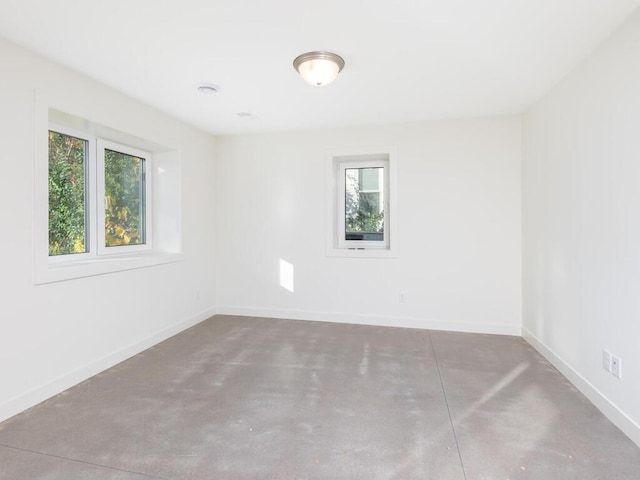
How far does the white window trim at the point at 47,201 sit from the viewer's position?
2264mm

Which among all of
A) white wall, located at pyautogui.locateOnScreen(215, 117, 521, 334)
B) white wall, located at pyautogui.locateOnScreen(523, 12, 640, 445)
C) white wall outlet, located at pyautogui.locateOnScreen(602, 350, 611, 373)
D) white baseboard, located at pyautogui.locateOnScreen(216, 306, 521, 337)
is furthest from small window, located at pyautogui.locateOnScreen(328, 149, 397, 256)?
white wall outlet, located at pyautogui.locateOnScreen(602, 350, 611, 373)

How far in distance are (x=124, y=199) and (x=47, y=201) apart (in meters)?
1.08

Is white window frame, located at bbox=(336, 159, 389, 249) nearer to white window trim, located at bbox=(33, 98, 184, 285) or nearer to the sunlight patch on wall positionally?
the sunlight patch on wall

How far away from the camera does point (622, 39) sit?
196cm

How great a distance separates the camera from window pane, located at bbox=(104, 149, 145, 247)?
3180 millimetres

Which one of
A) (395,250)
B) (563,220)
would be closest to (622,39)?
(563,220)

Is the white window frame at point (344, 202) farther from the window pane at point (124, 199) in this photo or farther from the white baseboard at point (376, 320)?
the window pane at point (124, 199)

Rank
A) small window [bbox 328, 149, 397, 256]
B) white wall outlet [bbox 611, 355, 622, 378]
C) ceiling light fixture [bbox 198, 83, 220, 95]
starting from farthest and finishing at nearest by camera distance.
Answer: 1. small window [bbox 328, 149, 397, 256]
2. ceiling light fixture [bbox 198, 83, 220, 95]
3. white wall outlet [bbox 611, 355, 622, 378]

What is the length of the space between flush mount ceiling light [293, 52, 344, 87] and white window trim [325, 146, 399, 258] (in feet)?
5.39

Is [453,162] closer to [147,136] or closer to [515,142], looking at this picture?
[515,142]

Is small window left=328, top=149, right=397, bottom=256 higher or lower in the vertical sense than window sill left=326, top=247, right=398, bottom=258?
higher

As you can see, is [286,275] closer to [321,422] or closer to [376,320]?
[376,320]

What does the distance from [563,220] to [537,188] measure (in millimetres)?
615

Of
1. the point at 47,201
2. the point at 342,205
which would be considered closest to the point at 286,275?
the point at 342,205
